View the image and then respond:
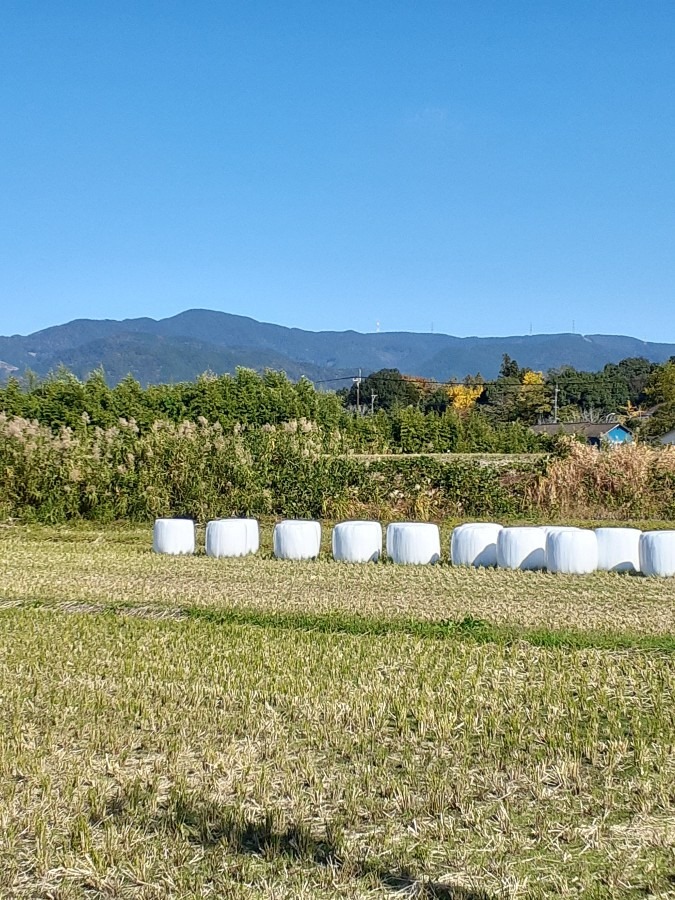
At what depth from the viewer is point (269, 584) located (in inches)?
448

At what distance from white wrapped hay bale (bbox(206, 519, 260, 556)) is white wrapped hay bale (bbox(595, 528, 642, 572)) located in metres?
5.04

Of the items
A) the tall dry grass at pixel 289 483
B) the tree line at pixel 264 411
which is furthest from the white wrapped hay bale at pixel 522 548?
the tree line at pixel 264 411

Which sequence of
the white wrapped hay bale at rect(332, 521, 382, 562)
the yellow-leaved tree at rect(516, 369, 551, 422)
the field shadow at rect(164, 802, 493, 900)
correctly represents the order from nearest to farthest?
the field shadow at rect(164, 802, 493, 900), the white wrapped hay bale at rect(332, 521, 382, 562), the yellow-leaved tree at rect(516, 369, 551, 422)

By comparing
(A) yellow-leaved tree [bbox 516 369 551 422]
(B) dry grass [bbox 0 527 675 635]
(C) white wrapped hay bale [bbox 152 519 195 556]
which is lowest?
(B) dry grass [bbox 0 527 675 635]

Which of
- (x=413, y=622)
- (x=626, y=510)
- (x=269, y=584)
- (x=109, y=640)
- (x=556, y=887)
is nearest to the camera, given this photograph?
(x=556, y=887)

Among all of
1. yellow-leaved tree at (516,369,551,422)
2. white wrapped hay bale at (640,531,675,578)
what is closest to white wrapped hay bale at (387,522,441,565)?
white wrapped hay bale at (640,531,675,578)

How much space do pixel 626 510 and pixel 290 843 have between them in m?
14.6

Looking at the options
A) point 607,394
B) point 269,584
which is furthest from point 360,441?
point 607,394

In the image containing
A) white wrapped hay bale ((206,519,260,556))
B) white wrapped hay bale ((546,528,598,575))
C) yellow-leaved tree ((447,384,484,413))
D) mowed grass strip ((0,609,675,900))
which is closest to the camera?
mowed grass strip ((0,609,675,900))

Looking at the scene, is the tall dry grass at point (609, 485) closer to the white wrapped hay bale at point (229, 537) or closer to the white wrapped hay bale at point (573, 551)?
the white wrapped hay bale at point (573, 551)

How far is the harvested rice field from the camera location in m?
3.71

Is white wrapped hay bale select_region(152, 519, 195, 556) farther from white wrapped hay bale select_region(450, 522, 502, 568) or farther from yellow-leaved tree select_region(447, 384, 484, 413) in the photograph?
yellow-leaved tree select_region(447, 384, 484, 413)

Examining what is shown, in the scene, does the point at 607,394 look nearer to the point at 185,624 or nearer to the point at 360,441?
the point at 360,441

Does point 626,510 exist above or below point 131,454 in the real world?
below
